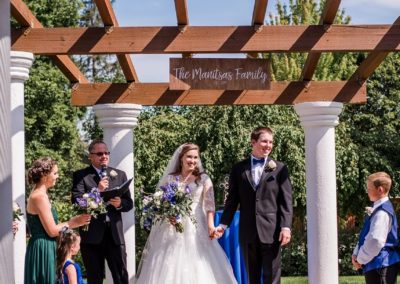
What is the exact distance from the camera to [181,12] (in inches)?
331

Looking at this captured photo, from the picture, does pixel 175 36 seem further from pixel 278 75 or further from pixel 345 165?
pixel 278 75

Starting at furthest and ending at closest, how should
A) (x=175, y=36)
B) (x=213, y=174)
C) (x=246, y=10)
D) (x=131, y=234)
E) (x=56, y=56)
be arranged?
(x=246, y=10)
(x=213, y=174)
(x=131, y=234)
(x=56, y=56)
(x=175, y=36)

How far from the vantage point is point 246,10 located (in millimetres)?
26109

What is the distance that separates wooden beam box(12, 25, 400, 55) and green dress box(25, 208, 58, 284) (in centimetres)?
232

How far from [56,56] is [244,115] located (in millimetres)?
11913

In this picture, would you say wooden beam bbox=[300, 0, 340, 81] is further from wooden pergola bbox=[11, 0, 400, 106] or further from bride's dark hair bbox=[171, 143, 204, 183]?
bride's dark hair bbox=[171, 143, 204, 183]

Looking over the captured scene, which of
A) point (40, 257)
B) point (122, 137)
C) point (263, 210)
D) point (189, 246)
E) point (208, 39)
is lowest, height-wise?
point (40, 257)

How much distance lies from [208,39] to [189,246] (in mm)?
2207

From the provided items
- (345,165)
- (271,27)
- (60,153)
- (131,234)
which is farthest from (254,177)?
(60,153)

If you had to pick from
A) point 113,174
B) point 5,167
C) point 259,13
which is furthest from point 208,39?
point 5,167

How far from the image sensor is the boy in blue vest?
23.1ft

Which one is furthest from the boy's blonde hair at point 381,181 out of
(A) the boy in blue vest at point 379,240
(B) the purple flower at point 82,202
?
(B) the purple flower at point 82,202

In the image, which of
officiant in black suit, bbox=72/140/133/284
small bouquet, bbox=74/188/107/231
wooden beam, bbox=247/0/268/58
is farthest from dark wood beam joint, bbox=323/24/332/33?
small bouquet, bbox=74/188/107/231

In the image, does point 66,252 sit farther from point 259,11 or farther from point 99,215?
point 259,11
